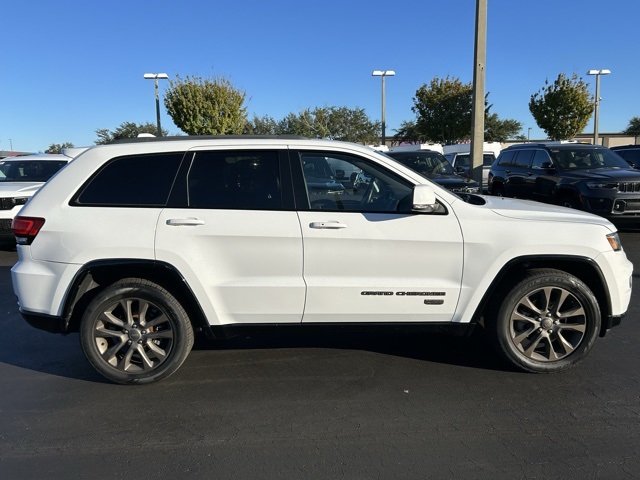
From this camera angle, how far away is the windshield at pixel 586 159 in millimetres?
10031

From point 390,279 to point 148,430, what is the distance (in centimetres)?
190

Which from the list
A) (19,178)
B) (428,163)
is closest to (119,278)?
(19,178)

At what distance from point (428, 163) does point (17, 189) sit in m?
9.01

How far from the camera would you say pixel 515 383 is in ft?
11.9

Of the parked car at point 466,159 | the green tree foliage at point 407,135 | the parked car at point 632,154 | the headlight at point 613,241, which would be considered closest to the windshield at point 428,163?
the parked car at point 466,159

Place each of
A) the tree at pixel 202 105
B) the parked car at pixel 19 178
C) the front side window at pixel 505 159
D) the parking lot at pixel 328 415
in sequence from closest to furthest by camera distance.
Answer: the parking lot at pixel 328 415
the parked car at pixel 19 178
the front side window at pixel 505 159
the tree at pixel 202 105

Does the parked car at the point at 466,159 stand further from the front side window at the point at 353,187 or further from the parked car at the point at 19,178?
the front side window at the point at 353,187

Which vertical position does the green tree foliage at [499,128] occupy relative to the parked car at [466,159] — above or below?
above

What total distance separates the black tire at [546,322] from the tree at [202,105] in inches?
953

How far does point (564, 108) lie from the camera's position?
98.3 feet

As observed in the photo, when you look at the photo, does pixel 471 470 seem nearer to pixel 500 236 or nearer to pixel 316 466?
pixel 316 466

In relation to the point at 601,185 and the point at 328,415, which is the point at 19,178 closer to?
the point at 328,415

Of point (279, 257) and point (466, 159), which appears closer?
point (279, 257)

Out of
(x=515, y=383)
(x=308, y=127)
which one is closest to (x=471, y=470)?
(x=515, y=383)
